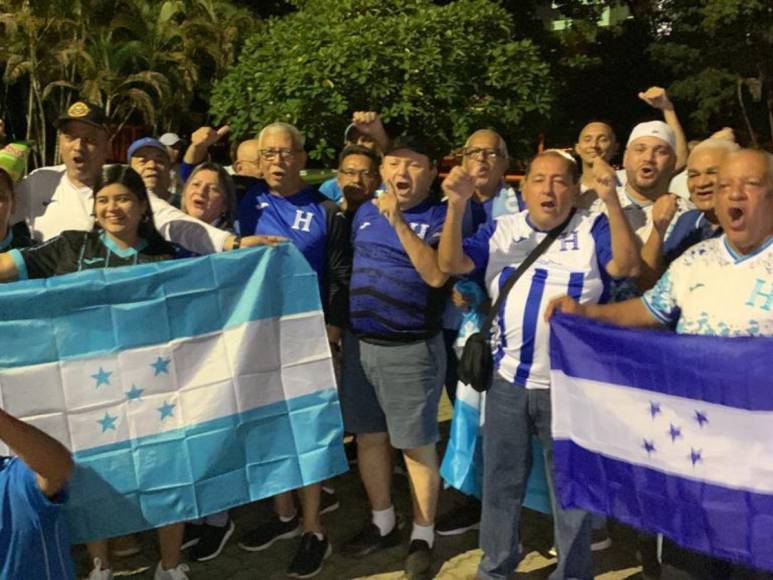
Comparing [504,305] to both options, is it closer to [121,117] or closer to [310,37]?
[310,37]

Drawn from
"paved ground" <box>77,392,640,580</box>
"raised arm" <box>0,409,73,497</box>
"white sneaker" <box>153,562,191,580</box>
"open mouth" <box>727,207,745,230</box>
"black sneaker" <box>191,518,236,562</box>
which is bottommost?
"paved ground" <box>77,392,640,580</box>

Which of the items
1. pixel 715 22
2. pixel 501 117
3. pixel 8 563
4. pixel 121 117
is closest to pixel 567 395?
pixel 8 563

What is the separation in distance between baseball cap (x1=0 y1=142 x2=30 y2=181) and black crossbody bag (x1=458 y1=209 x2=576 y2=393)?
102 inches

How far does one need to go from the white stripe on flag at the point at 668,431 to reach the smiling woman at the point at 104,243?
186 cm

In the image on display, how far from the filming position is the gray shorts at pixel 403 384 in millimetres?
3924

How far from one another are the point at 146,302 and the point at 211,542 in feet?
4.58

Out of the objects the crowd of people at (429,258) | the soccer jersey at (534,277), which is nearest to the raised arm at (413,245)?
the crowd of people at (429,258)

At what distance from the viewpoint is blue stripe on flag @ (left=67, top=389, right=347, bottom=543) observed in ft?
11.5

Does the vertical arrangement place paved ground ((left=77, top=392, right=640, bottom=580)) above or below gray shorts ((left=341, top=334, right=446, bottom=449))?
below

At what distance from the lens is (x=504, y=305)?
355cm

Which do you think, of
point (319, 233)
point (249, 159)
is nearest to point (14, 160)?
point (249, 159)

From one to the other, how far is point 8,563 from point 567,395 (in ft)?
6.85

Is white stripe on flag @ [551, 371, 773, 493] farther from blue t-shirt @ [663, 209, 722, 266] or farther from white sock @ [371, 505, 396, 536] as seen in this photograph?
white sock @ [371, 505, 396, 536]

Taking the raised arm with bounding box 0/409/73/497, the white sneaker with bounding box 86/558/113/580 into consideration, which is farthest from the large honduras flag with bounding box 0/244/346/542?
the raised arm with bounding box 0/409/73/497
